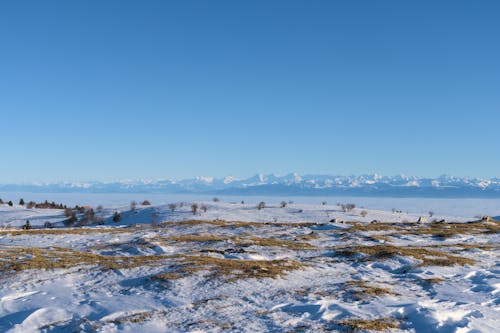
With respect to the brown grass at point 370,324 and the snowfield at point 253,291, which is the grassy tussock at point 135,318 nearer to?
the snowfield at point 253,291

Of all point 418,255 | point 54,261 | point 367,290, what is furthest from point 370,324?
point 54,261

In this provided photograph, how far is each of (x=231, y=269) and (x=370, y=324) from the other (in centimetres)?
669

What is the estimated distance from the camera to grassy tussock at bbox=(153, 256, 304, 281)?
13633 mm

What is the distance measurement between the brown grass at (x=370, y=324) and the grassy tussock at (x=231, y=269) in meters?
4.77

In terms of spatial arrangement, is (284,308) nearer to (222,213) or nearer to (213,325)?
(213,325)

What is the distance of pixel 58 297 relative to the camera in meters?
11.8

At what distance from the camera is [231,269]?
14.8 metres

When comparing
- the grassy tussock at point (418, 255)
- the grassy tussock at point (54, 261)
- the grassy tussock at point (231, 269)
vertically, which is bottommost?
the grassy tussock at point (418, 255)

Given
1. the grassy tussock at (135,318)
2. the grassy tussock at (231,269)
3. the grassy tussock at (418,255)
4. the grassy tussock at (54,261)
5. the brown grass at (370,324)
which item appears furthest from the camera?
the grassy tussock at (418,255)

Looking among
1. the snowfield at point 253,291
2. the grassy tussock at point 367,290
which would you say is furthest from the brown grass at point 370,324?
the grassy tussock at point 367,290

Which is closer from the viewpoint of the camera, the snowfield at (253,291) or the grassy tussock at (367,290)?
the snowfield at (253,291)

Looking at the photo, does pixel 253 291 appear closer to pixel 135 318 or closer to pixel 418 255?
pixel 135 318

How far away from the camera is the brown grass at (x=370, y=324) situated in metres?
8.82

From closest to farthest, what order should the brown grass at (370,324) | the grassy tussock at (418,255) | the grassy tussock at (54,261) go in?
the brown grass at (370,324), the grassy tussock at (54,261), the grassy tussock at (418,255)
